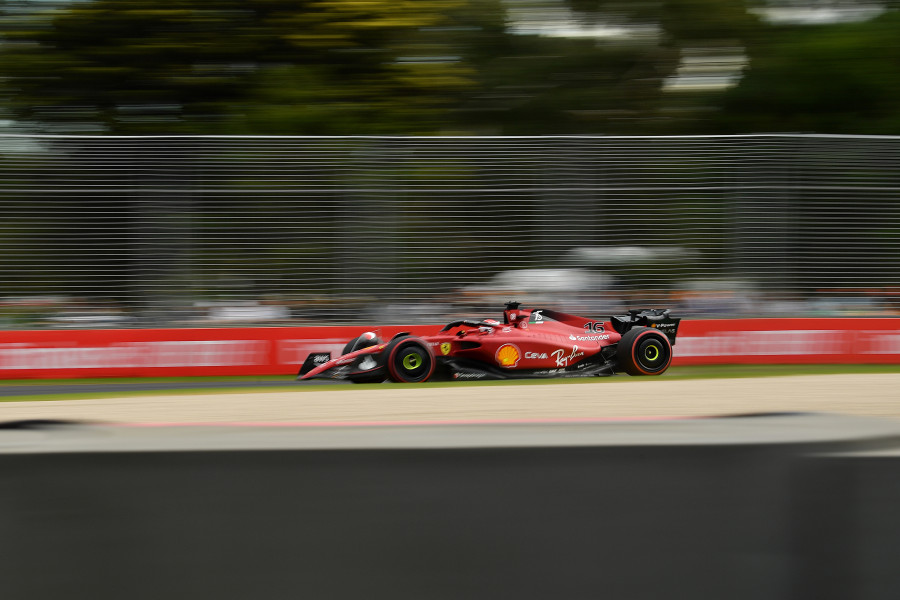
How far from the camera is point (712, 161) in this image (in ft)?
28.8

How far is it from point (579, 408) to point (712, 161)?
25.5 ft

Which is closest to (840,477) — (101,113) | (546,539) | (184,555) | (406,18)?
(546,539)

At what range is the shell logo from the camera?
7371 millimetres

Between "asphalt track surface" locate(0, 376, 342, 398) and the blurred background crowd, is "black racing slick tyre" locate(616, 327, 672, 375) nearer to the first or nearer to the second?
the blurred background crowd

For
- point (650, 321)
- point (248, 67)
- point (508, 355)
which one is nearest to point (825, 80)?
point (650, 321)


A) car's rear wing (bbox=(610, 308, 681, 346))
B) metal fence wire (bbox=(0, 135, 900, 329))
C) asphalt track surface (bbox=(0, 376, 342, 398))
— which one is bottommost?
asphalt track surface (bbox=(0, 376, 342, 398))

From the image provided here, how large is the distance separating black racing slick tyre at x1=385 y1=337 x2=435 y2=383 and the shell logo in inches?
23.1

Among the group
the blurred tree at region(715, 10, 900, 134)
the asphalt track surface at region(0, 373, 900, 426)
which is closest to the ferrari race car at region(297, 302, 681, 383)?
the asphalt track surface at region(0, 373, 900, 426)

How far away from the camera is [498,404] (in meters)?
1.69

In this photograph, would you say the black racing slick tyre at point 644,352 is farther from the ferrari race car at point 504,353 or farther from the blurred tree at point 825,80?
the blurred tree at point 825,80

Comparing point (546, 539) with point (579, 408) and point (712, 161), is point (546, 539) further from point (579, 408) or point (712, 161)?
point (712, 161)

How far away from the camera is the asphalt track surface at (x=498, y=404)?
1.42 m

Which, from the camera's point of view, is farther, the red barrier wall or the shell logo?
the red barrier wall

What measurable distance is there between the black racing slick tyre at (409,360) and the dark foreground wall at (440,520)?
5837 millimetres
